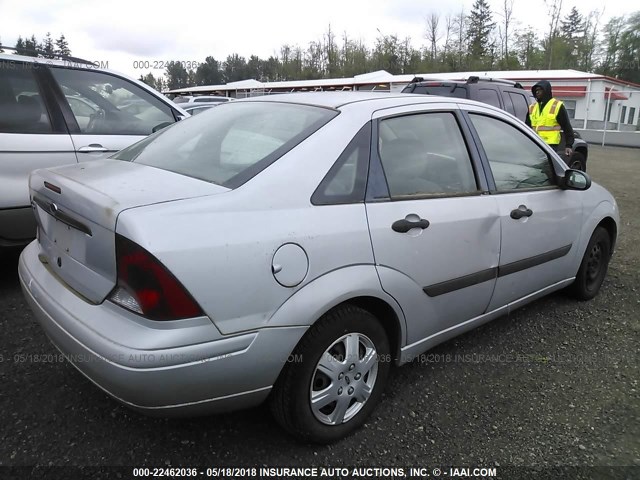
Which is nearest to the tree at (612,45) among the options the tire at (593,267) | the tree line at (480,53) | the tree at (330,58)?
the tree line at (480,53)

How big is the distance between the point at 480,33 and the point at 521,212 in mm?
58054

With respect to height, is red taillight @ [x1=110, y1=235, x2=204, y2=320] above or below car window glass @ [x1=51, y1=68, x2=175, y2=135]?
below

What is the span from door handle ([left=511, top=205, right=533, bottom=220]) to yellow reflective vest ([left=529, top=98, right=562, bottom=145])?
414cm

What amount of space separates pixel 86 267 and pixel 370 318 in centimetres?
124

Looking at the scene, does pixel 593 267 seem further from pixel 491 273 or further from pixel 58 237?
pixel 58 237

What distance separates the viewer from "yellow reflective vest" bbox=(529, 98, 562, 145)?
21.3 feet

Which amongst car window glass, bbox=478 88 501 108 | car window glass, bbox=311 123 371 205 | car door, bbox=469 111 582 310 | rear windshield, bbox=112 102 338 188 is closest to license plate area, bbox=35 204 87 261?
rear windshield, bbox=112 102 338 188

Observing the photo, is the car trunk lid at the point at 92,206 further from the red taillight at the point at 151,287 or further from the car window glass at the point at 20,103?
the car window glass at the point at 20,103

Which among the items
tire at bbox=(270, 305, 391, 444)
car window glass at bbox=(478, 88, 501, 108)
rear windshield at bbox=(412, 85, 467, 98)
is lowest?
tire at bbox=(270, 305, 391, 444)

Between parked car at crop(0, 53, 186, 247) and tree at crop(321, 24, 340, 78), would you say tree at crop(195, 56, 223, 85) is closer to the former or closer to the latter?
tree at crop(321, 24, 340, 78)

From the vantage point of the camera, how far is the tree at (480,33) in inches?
2056

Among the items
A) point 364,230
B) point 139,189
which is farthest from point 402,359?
point 139,189

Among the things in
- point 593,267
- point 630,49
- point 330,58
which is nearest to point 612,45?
point 630,49

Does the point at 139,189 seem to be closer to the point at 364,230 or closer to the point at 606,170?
the point at 364,230
